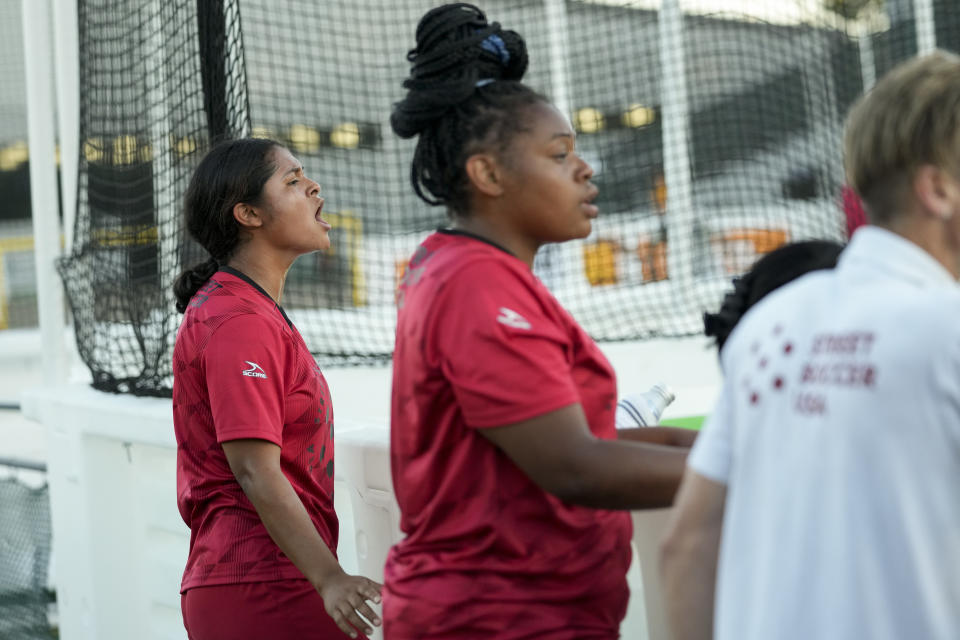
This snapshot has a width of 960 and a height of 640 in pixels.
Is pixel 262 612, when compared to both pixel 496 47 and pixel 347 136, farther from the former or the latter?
pixel 347 136

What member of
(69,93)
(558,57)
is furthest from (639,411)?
(558,57)

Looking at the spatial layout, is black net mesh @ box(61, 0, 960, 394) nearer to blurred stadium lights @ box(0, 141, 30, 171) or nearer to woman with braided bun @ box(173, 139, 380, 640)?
woman with braided bun @ box(173, 139, 380, 640)

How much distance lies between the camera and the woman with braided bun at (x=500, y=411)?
4.28ft

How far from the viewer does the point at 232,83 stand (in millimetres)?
3330

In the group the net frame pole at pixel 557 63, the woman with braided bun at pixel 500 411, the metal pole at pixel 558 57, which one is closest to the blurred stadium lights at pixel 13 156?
the net frame pole at pixel 557 63

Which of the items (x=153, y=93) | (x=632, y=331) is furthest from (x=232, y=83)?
(x=632, y=331)

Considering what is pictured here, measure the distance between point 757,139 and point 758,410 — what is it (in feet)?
25.8

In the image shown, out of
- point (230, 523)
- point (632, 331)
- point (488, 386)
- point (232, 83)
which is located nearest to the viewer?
point (488, 386)

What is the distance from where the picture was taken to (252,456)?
1903mm

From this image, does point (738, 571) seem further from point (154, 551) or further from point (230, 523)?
point (154, 551)

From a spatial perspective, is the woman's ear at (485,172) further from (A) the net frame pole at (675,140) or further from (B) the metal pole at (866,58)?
(B) the metal pole at (866,58)

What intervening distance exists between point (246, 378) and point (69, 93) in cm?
276

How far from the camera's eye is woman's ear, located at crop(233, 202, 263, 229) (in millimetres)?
2184

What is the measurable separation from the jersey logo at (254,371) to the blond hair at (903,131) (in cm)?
116
